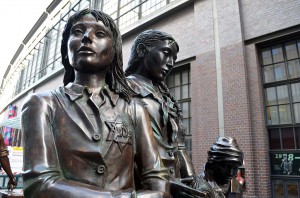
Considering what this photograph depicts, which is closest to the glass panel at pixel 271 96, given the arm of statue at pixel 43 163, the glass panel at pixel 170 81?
the glass panel at pixel 170 81

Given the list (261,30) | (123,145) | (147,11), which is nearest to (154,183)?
(123,145)

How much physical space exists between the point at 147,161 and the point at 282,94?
8.65 meters

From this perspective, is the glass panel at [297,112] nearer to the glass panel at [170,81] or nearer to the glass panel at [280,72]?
the glass panel at [280,72]

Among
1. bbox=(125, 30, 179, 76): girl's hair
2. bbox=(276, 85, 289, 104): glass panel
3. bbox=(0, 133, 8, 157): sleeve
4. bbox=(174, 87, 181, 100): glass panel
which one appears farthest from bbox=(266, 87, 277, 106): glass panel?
bbox=(0, 133, 8, 157): sleeve

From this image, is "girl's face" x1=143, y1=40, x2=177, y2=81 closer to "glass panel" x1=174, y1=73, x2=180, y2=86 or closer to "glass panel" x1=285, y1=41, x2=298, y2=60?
"glass panel" x1=285, y1=41, x2=298, y2=60

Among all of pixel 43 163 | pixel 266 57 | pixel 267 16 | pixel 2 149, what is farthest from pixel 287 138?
pixel 43 163

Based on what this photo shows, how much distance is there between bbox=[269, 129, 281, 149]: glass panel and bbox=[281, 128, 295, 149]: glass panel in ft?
0.47

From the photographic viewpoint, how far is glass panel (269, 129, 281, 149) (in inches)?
328

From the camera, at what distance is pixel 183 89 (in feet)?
36.4

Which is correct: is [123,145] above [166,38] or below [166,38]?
below

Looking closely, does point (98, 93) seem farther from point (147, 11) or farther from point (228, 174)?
point (147, 11)

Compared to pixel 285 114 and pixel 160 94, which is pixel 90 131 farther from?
pixel 285 114

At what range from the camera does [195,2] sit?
10.8m

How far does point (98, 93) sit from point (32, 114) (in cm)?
32
